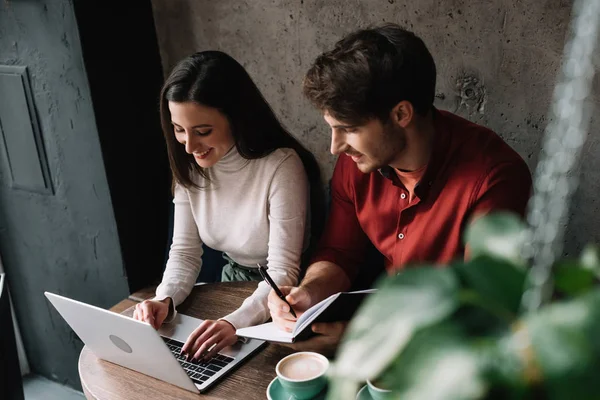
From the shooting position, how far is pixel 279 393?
1.25 meters

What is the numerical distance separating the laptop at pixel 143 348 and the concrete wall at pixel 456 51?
3.14 ft

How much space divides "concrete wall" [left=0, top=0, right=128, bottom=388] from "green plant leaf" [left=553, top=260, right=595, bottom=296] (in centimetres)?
200

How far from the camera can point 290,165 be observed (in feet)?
6.24

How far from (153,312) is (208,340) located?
0.23 metres

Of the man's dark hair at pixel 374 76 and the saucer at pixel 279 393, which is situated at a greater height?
the man's dark hair at pixel 374 76

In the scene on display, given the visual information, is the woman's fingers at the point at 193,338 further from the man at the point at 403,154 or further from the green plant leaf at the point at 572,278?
the green plant leaf at the point at 572,278

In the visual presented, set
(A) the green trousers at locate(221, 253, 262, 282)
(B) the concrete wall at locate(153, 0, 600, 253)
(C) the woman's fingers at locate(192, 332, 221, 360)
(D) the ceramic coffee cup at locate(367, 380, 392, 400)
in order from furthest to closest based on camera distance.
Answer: (A) the green trousers at locate(221, 253, 262, 282) < (B) the concrete wall at locate(153, 0, 600, 253) < (C) the woman's fingers at locate(192, 332, 221, 360) < (D) the ceramic coffee cup at locate(367, 380, 392, 400)

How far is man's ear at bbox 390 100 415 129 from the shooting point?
151 cm

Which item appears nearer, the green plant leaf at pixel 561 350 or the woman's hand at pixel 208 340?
the green plant leaf at pixel 561 350

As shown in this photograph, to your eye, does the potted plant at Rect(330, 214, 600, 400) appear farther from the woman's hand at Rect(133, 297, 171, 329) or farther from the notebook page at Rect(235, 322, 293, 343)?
the woman's hand at Rect(133, 297, 171, 329)

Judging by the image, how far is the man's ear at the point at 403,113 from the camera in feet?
4.95

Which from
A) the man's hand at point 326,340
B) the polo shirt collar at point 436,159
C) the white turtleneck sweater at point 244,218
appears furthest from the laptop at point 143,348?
the polo shirt collar at point 436,159

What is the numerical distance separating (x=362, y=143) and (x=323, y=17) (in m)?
0.69

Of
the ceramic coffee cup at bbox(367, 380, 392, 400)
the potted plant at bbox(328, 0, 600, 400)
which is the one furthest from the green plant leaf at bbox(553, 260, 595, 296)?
the ceramic coffee cup at bbox(367, 380, 392, 400)
